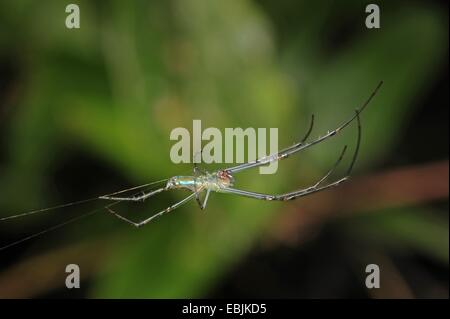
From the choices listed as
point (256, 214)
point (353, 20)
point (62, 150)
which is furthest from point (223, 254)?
point (353, 20)

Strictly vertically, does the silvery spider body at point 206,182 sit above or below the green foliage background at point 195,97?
below

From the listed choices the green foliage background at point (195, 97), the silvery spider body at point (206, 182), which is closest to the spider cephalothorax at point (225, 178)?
the silvery spider body at point (206, 182)

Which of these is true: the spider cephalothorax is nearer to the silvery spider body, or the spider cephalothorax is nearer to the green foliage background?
the silvery spider body

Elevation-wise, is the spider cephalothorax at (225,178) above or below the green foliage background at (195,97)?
below

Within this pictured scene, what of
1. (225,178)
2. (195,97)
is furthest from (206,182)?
(195,97)

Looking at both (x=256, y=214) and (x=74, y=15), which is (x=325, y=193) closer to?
(x=256, y=214)

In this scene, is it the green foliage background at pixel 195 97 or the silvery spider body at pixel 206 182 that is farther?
the green foliage background at pixel 195 97

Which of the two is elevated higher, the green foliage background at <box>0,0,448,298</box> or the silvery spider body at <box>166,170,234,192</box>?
the green foliage background at <box>0,0,448,298</box>

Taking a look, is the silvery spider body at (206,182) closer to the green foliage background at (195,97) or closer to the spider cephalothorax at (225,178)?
the spider cephalothorax at (225,178)

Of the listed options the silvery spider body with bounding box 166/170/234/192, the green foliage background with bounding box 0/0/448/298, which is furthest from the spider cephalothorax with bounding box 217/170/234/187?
the green foliage background with bounding box 0/0/448/298

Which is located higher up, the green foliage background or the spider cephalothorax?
the green foliage background

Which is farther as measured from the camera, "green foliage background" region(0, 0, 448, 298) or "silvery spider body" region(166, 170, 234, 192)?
"green foliage background" region(0, 0, 448, 298)

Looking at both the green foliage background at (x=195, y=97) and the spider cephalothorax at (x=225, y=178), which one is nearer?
the spider cephalothorax at (x=225, y=178)
